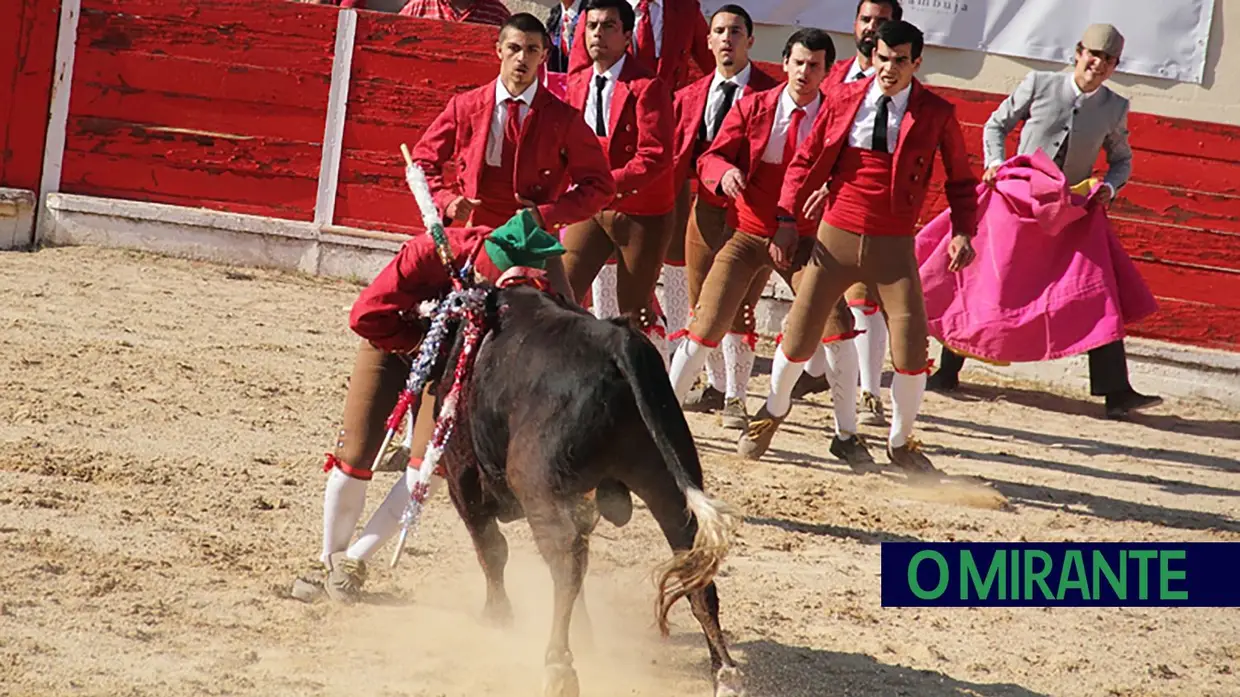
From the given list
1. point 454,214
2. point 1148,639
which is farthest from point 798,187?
point 1148,639

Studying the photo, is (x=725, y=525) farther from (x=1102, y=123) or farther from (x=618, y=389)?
(x=1102, y=123)

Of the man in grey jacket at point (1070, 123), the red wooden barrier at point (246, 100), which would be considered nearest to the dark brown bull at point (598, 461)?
the man in grey jacket at point (1070, 123)

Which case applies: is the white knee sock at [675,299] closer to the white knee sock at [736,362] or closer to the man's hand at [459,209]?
the white knee sock at [736,362]

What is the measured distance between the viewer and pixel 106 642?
392cm

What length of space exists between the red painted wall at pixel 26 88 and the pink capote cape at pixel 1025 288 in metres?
4.56

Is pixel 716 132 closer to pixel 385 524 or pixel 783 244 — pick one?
pixel 783 244

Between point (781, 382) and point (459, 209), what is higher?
point (459, 209)

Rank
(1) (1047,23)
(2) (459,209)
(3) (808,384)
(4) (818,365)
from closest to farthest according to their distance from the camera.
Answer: (2) (459,209) < (4) (818,365) < (3) (808,384) < (1) (1047,23)

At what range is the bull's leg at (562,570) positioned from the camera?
367cm

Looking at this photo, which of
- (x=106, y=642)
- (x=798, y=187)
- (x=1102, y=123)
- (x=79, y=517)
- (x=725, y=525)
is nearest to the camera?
(x=725, y=525)

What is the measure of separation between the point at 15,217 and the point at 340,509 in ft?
16.9

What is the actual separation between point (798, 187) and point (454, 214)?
1571mm

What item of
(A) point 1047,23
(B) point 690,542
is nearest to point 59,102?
(A) point 1047,23

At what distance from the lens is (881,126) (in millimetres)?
6012
